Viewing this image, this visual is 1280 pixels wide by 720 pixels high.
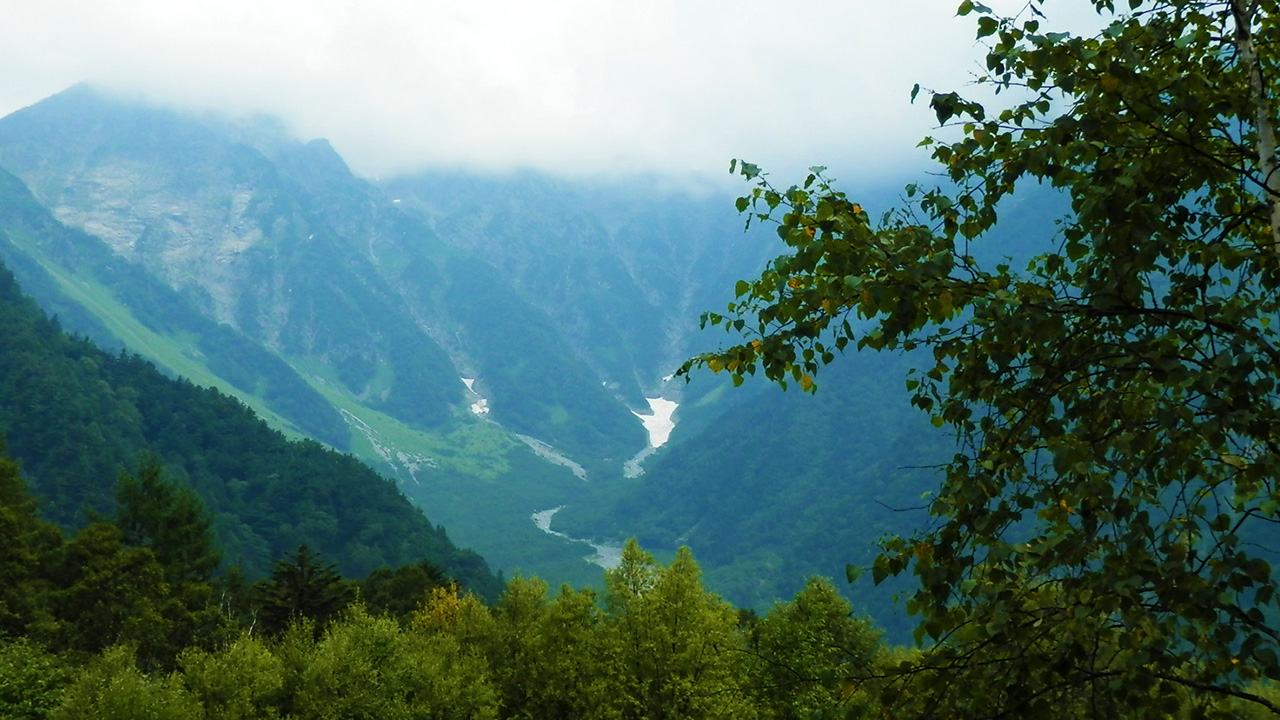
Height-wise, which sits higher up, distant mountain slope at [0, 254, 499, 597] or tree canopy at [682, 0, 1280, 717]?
distant mountain slope at [0, 254, 499, 597]

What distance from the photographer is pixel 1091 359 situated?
5.38 metres

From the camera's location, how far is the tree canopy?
4.70 m

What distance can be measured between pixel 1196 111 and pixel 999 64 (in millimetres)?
1190

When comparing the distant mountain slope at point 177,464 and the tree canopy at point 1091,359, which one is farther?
the distant mountain slope at point 177,464

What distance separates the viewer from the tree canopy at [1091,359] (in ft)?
15.4

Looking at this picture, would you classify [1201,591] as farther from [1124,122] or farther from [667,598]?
[667,598]

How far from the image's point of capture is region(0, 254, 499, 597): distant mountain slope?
529ft

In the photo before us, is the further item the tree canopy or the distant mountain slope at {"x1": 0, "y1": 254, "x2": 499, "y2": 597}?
the distant mountain slope at {"x1": 0, "y1": 254, "x2": 499, "y2": 597}

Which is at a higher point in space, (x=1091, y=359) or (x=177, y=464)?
(x=177, y=464)

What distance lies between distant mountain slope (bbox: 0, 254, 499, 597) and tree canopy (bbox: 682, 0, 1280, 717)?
15895 centimetres

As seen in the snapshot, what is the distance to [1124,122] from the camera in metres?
5.34

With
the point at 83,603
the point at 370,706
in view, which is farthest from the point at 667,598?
the point at 83,603

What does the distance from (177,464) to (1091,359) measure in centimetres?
20183

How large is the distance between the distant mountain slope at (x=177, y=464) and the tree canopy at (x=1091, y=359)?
158946mm
